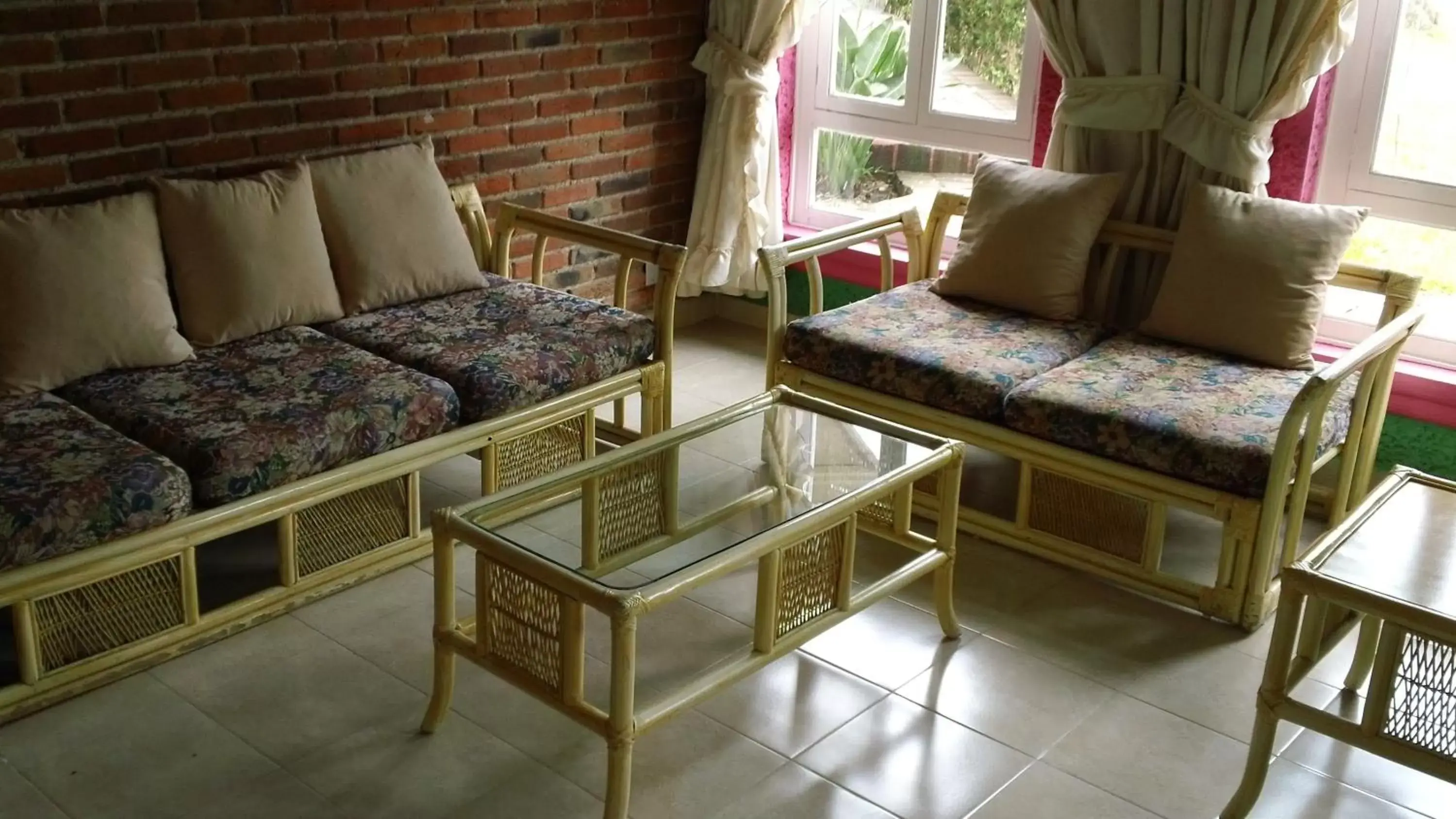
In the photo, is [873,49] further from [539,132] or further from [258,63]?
[258,63]

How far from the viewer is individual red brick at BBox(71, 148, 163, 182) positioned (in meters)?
3.22

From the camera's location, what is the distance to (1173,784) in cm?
250

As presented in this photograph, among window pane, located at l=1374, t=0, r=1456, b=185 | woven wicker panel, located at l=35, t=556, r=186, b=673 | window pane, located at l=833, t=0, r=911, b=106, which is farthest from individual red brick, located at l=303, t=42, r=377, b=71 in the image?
window pane, located at l=1374, t=0, r=1456, b=185

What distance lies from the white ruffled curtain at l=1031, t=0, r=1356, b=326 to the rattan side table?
1345mm

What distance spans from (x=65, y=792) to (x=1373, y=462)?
292cm

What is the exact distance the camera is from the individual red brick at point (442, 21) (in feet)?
12.5

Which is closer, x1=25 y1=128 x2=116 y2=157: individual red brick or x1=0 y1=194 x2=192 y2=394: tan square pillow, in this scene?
x1=0 y1=194 x2=192 y2=394: tan square pillow

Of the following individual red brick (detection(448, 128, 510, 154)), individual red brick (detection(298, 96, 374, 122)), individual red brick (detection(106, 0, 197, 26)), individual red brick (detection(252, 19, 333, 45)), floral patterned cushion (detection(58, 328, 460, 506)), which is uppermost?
individual red brick (detection(106, 0, 197, 26))

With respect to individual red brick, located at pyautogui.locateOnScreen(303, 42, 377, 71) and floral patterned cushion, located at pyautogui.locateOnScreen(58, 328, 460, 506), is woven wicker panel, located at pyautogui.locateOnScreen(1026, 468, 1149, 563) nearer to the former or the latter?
floral patterned cushion, located at pyautogui.locateOnScreen(58, 328, 460, 506)

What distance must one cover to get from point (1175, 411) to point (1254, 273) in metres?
0.52

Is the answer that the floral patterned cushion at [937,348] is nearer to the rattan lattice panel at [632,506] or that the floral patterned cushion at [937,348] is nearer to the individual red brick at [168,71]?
the rattan lattice panel at [632,506]

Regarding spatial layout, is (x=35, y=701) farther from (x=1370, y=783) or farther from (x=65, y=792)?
(x=1370, y=783)

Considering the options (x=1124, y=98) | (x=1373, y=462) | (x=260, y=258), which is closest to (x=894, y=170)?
(x=1124, y=98)

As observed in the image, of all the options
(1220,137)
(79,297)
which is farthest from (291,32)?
(1220,137)
